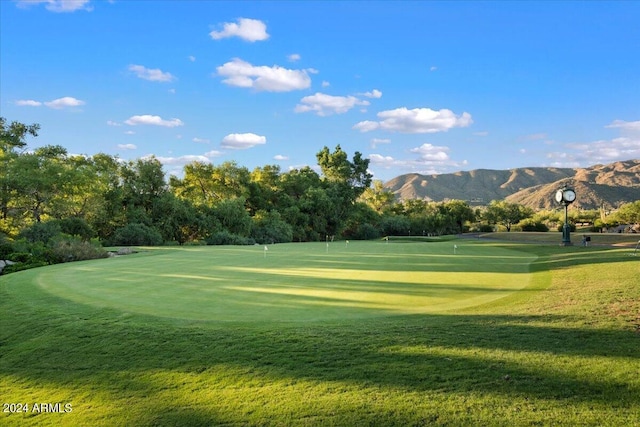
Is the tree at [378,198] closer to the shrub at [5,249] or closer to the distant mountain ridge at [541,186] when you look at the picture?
the distant mountain ridge at [541,186]

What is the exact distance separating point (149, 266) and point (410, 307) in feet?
34.5

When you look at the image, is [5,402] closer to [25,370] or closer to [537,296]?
[25,370]

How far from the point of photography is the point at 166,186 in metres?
46.7

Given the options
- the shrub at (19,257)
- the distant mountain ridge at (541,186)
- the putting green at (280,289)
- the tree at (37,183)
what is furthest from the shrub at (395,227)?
the shrub at (19,257)

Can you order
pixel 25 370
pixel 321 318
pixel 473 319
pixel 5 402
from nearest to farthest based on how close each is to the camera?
1. pixel 5 402
2. pixel 25 370
3. pixel 473 319
4. pixel 321 318

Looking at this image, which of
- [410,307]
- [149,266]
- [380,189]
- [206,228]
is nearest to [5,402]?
[410,307]

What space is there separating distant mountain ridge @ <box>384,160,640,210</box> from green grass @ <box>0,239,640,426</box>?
9631cm

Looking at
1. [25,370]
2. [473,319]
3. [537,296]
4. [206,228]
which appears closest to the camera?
[25,370]

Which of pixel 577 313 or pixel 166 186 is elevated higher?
pixel 166 186

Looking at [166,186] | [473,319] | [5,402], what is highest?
[166,186]

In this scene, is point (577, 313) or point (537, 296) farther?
point (537, 296)

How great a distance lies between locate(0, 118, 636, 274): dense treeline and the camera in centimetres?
2873

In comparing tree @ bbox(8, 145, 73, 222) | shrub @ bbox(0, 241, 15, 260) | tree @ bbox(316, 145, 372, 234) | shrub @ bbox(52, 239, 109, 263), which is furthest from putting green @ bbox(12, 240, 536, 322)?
tree @ bbox(316, 145, 372, 234)

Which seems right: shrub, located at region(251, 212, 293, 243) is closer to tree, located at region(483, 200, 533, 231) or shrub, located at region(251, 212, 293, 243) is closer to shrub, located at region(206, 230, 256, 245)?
A: shrub, located at region(206, 230, 256, 245)
